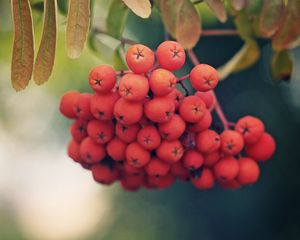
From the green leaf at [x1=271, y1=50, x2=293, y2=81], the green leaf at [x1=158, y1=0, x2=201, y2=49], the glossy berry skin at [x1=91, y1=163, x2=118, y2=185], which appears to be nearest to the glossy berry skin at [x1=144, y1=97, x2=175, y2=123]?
the green leaf at [x1=158, y1=0, x2=201, y2=49]

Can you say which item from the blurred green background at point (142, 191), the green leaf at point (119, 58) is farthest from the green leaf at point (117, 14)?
the blurred green background at point (142, 191)

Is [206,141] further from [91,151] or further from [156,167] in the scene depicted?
[91,151]

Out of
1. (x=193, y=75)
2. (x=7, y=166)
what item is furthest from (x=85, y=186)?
(x=193, y=75)

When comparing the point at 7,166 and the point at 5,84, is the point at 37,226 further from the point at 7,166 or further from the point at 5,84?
the point at 5,84

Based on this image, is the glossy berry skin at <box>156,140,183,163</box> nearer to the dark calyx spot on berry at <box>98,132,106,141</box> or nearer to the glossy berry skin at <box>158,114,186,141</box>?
the glossy berry skin at <box>158,114,186,141</box>

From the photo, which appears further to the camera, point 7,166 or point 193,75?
point 7,166
